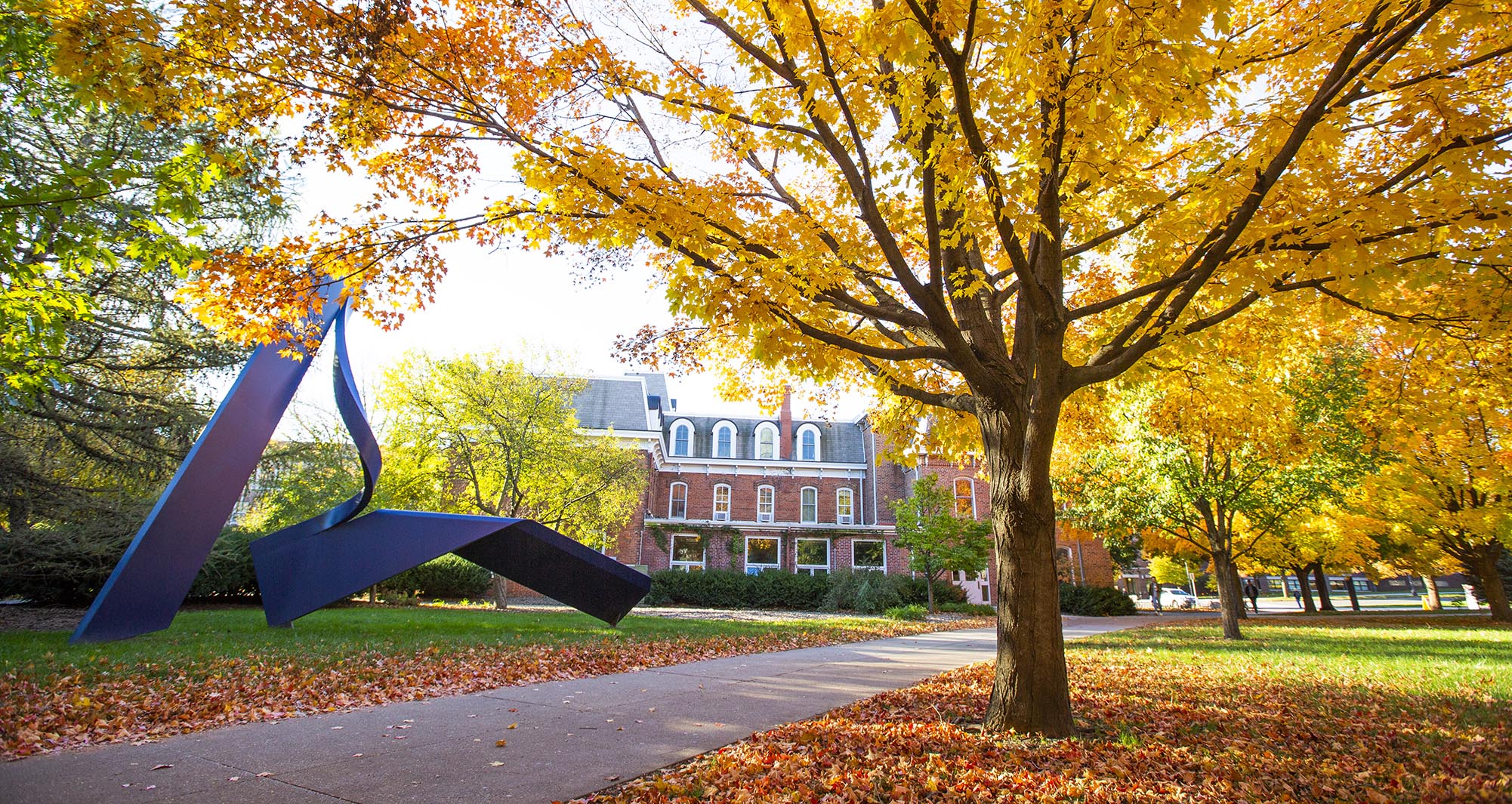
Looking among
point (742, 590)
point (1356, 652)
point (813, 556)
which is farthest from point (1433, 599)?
point (742, 590)

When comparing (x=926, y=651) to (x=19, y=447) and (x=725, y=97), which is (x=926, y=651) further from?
(x=19, y=447)

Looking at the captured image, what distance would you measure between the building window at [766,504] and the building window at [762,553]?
1.16 meters

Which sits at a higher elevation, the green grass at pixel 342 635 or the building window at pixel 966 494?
the building window at pixel 966 494

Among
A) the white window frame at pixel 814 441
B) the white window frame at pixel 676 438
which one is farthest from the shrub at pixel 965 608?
the white window frame at pixel 676 438

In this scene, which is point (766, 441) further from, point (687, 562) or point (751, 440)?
point (687, 562)

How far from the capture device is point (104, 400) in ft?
37.5

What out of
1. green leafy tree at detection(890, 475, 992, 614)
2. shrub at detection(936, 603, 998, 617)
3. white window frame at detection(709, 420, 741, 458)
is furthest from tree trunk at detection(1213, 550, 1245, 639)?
white window frame at detection(709, 420, 741, 458)

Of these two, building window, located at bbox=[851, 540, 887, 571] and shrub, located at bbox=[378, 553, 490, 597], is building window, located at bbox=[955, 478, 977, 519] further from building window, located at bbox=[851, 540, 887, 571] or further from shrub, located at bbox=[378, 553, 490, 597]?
shrub, located at bbox=[378, 553, 490, 597]

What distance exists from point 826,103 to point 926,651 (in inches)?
369

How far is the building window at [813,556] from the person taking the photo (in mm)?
30922

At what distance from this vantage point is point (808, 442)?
3412 centimetres

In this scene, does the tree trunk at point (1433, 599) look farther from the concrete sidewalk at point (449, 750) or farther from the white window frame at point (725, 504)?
the concrete sidewalk at point (449, 750)

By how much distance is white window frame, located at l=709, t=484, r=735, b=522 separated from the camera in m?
32.2

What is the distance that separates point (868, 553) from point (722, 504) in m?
7.34
